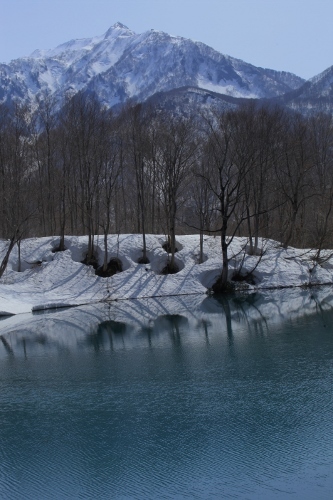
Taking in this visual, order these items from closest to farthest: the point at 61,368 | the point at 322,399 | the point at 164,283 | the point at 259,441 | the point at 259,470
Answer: the point at 259,470
the point at 259,441
the point at 322,399
the point at 61,368
the point at 164,283

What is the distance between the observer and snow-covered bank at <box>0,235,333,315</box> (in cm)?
3134

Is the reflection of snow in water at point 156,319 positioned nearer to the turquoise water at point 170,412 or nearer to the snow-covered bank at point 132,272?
the turquoise water at point 170,412

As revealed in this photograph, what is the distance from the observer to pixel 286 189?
3944 cm

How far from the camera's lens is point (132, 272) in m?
33.2

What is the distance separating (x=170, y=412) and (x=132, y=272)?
66.9 feet

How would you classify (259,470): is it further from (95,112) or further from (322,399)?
(95,112)

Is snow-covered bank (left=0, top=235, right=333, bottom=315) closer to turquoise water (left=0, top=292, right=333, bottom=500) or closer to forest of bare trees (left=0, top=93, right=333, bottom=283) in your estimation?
forest of bare trees (left=0, top=93, right=333, bottom=283)

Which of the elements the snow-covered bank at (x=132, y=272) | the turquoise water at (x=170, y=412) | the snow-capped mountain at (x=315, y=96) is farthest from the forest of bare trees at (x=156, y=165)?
the snow-capped mountain at (x=315, y=96)

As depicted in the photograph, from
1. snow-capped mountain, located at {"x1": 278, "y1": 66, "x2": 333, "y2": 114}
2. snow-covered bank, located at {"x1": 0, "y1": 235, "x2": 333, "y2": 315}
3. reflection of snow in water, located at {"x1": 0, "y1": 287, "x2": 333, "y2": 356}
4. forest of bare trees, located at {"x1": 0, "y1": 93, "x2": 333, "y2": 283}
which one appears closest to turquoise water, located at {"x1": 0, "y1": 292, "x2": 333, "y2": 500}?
reflection of snow in water, located at {"x1": 0, "y1": 287, "x2": 333, "y2": 356}

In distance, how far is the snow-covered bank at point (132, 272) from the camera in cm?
3134

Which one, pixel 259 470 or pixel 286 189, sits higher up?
pixel 286 189

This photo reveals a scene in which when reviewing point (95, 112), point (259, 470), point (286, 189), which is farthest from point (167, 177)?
point (259, 470)

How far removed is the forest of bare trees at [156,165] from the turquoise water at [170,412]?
468 inches

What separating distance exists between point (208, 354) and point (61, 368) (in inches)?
182
